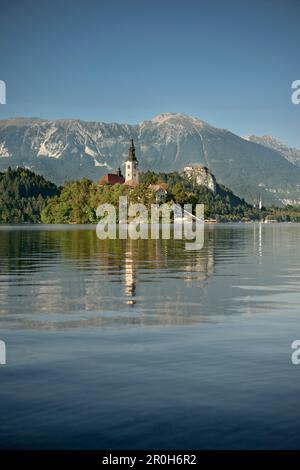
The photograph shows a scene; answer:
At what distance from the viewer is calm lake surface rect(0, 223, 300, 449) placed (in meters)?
11.5

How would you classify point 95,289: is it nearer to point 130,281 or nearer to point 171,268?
point 130,281

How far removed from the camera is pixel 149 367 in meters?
16.2

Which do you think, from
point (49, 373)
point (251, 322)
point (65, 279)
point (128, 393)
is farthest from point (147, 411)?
point (65, 279)

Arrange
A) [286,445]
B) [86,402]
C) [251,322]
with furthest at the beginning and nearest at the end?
1. [251,322]
2. [86,402]
3. [286,445]

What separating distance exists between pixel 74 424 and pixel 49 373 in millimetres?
3905

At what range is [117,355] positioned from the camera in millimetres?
17500

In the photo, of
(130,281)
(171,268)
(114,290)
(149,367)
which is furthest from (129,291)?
(149,367)

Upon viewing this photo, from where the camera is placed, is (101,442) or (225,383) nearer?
(101,442)

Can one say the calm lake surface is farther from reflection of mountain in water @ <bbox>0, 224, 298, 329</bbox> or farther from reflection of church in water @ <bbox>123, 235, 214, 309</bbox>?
reflection of church in water @ <bbox>123, 235, 214, 309</bbox>

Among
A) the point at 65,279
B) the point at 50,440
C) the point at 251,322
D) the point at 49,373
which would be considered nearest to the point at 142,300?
the point at 251,322

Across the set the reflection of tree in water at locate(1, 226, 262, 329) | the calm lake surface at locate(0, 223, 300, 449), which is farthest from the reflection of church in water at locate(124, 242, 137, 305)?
the calm lake surface at locate(0, 223, 300, 449)

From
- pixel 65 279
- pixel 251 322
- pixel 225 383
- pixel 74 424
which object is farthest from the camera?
pixel 65 279

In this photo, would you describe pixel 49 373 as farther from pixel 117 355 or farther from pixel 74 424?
pixel 74 424

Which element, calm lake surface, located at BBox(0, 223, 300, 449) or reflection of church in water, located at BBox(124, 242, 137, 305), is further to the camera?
reflection of church in water, located at BBox(124, 242, 137, 305)
